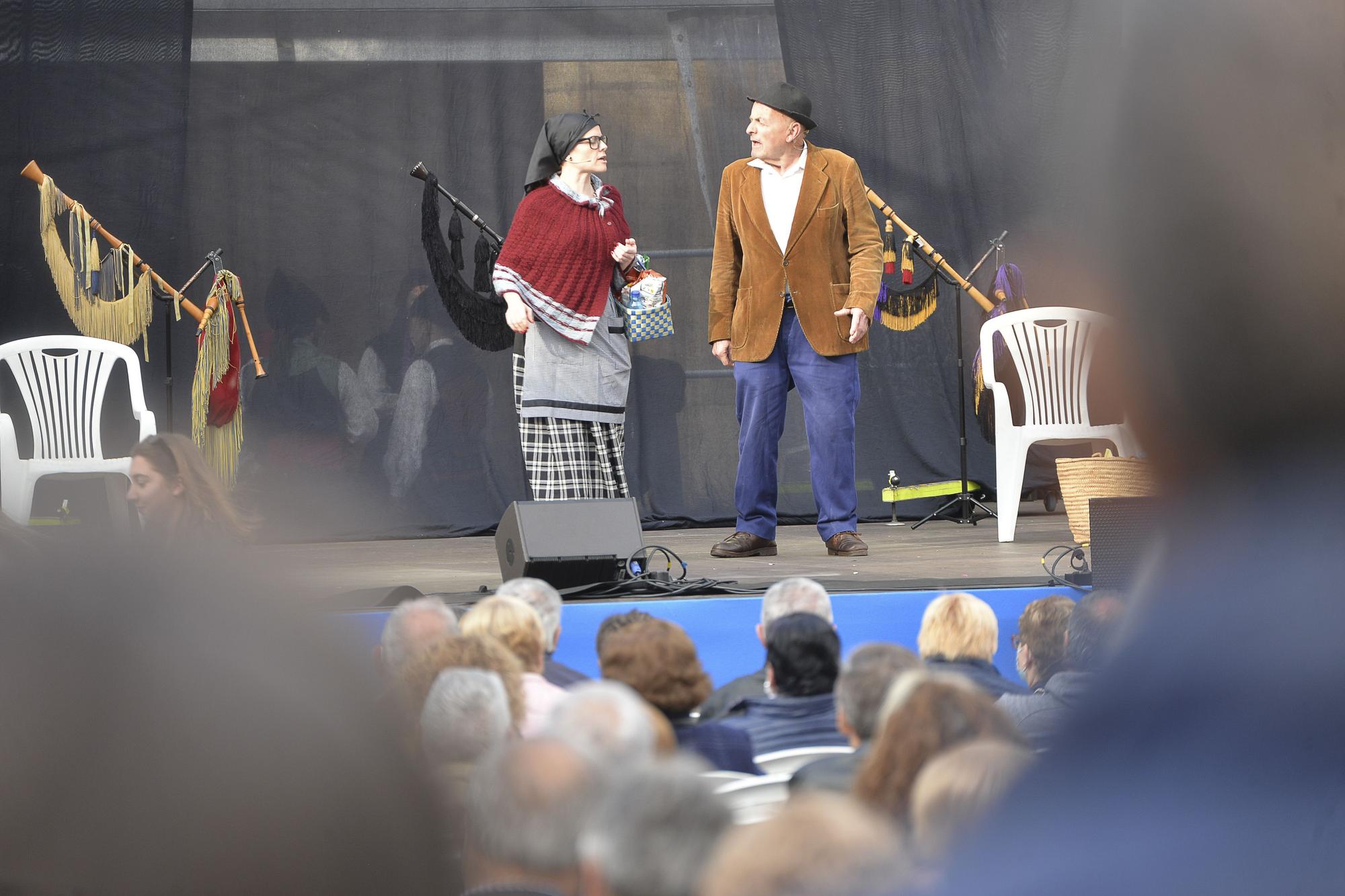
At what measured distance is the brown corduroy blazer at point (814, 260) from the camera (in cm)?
400

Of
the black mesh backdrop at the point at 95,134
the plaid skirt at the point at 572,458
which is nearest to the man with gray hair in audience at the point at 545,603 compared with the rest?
the plaid skirt at the point at 572,458

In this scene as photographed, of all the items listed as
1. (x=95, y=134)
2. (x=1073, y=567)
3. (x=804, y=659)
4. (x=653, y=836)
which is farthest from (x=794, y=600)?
(x=95, y=134)

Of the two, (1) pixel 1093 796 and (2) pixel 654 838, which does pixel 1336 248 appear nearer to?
(1) pixel 1093 796

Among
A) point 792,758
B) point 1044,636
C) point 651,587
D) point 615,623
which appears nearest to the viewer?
point 792,758

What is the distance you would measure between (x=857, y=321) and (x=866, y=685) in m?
2.66

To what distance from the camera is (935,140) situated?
19.1 feet

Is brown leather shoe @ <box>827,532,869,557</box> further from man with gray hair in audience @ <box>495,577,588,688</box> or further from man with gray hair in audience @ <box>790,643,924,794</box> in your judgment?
man with gray hair in audience @ <box>790,643,924,794</box>

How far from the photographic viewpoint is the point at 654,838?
62 centimetres

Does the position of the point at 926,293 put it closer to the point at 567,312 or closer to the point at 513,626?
the point at 567,312

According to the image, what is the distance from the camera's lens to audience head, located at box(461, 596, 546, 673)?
179 centimetres

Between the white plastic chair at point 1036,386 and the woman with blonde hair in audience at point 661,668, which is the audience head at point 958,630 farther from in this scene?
the white plastic chair at point 1036,386

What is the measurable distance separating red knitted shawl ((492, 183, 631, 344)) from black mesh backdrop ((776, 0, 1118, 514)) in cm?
205

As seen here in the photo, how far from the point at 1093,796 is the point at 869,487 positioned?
5506mm

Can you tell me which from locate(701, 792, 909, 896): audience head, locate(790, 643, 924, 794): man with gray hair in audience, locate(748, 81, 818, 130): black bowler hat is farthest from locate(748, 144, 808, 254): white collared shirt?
locate(701, 792, 909, 896): audience head
